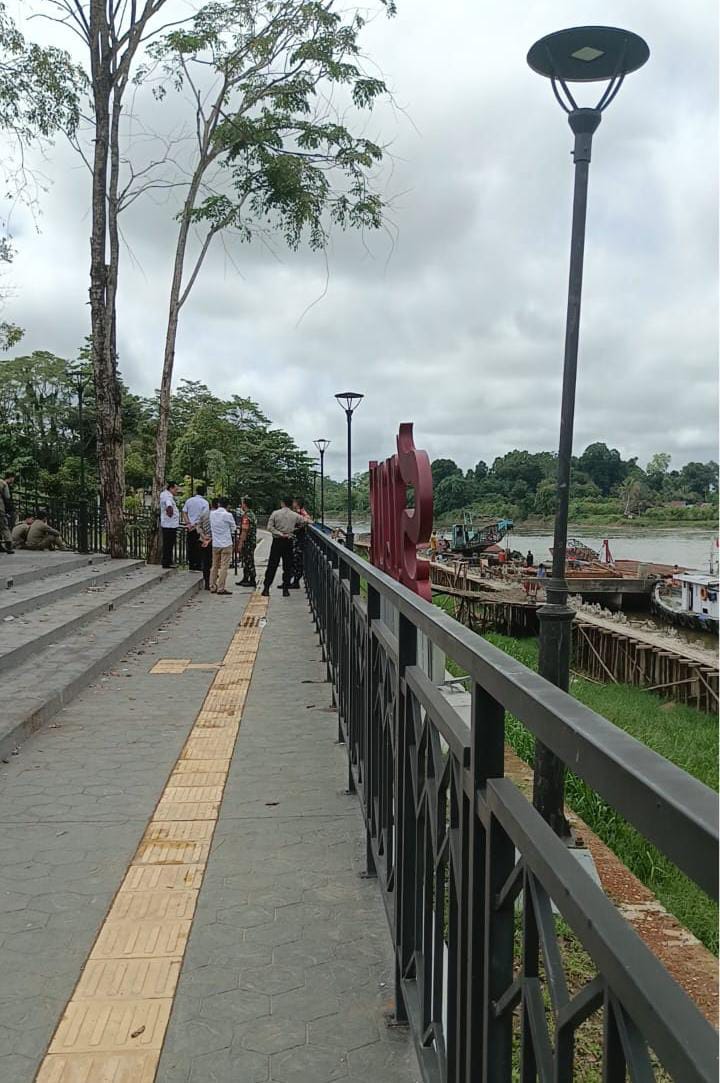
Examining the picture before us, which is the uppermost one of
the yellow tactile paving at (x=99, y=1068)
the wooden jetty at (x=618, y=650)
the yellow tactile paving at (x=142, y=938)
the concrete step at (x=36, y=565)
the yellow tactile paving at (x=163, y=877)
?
the concrete step at (x=36, y=565)

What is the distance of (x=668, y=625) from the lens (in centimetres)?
3650

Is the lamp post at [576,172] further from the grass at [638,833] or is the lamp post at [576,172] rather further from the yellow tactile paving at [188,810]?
the yellow tactile paving at [188,810]

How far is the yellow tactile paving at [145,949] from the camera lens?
2.26 meters

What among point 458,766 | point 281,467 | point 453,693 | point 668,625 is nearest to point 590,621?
point 668,625

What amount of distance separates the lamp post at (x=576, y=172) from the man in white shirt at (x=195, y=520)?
433 inches

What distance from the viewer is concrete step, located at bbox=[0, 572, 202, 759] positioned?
5.33 metres

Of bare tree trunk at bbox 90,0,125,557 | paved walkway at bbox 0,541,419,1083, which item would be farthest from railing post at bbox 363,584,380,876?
bare tree trunk at bbox 90,0,125,557

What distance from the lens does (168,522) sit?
650 inches

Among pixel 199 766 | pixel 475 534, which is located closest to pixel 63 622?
pixel 199 766

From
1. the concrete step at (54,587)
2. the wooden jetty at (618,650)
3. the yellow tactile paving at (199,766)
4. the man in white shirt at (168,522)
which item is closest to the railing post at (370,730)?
the yellow tactile paving at (199,766)

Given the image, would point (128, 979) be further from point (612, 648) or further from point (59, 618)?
point (612, 648)

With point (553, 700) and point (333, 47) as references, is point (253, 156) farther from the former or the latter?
point (553, 700)

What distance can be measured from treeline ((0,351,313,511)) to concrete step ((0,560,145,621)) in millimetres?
19186

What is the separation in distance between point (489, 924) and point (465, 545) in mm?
56659
